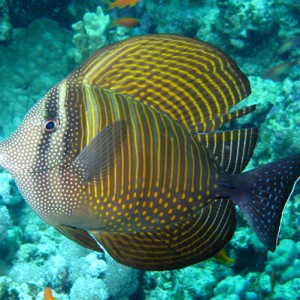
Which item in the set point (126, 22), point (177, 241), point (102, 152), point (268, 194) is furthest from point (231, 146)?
point (126, 22)

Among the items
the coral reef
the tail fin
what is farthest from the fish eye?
the coral reef

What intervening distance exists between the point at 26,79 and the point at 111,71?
5997 millimetres

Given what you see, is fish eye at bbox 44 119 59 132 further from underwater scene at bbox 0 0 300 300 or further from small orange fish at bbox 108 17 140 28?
small orange fish at bbox 108 17 140 28

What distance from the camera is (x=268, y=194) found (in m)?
1.68

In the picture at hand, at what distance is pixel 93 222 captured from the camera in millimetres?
1527

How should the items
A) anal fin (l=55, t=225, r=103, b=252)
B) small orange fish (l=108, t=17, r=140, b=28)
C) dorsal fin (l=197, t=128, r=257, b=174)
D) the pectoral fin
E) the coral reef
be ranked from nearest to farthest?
the pectoral fin → anal fin (l=55, t=225, r=103, b=252) → dorsal fin (l=197, t=128, r=257, b=174) → small orange fish (l=108, t=17, r=140, b=28) → the coral reef

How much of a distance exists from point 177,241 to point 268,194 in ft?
1.69

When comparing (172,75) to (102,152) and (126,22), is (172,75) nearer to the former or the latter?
(102,152)

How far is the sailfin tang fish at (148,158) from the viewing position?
4.95 feet

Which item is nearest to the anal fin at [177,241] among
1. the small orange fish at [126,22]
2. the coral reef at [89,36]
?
the small orange fish at [126,22]

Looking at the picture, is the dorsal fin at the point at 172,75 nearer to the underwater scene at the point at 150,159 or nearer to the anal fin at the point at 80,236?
the underwater scene at the point at 150,159

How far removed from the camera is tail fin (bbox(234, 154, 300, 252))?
167 cm

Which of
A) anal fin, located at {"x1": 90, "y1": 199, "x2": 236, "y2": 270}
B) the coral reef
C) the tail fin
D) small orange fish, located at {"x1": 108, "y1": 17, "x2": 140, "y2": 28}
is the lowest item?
the coral reef

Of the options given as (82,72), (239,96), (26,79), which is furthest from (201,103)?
(26,79)
